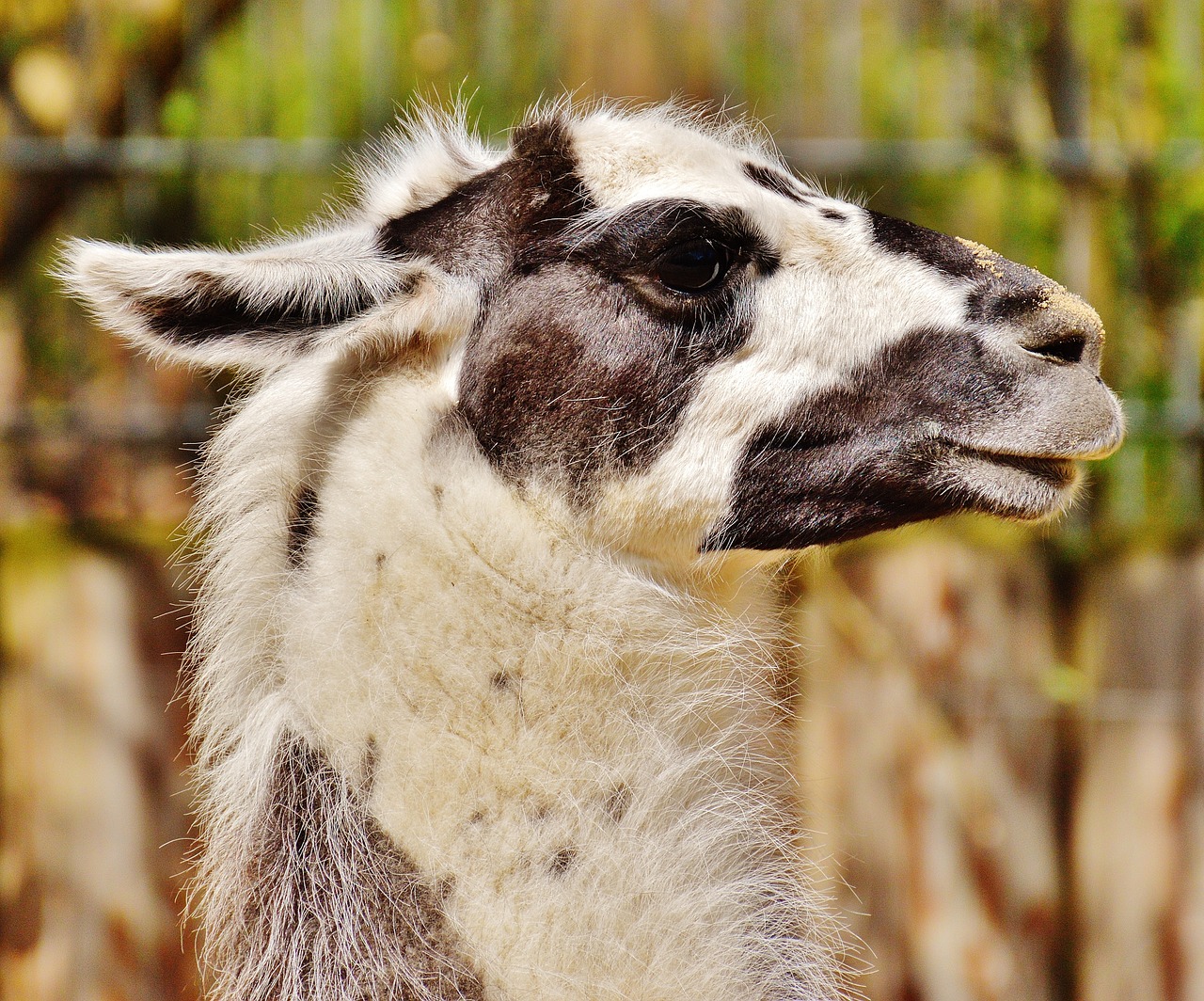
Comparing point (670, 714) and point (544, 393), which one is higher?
point (544, 393)

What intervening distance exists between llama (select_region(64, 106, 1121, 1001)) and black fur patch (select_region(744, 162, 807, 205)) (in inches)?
0.5

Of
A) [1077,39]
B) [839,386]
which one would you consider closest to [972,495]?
[839,386]

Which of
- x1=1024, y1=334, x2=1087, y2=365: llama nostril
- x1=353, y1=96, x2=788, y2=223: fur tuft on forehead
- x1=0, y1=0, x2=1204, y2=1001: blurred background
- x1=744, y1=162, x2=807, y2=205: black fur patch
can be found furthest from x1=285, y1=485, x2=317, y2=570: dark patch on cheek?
x1=0, y1=0, x2=1204, y2=1001: blurred background

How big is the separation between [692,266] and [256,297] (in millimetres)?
741

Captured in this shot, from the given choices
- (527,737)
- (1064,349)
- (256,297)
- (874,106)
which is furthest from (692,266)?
(874,106)

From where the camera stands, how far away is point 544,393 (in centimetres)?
218

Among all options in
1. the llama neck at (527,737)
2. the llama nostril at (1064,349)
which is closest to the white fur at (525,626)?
the llama neck at (527,737)

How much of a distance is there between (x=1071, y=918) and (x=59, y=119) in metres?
4.78

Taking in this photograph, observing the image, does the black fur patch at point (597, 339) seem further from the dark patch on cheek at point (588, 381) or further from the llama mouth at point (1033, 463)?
the llama mouth at point (1033, 463)

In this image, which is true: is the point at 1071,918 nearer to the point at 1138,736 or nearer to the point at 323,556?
the point at 1138,736

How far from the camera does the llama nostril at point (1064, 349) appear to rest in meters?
2.05

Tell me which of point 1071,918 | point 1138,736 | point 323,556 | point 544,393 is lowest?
point 1071,918

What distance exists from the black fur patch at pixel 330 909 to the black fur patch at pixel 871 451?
0.76 metres

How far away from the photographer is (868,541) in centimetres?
428
